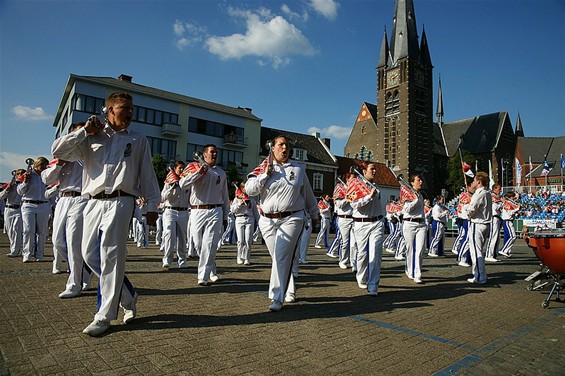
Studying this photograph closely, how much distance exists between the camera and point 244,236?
10.9 metres

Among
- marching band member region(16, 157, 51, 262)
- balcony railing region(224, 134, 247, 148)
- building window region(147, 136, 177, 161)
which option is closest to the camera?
marching band member region(16, 157, 51, 262)

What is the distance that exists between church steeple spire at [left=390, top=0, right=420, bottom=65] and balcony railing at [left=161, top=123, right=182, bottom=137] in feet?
154

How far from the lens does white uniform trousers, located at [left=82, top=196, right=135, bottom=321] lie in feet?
13.6

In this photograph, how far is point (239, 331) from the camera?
14.1 ft

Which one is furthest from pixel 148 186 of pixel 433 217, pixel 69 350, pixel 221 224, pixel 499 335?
pixel 433 217

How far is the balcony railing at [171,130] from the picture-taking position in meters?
37.9

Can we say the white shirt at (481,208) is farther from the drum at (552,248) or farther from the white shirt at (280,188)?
the white shirt at (280,188)

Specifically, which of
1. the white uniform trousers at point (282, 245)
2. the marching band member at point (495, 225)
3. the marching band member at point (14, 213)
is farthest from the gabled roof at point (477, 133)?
the white uniform trousers at point (282, 245)

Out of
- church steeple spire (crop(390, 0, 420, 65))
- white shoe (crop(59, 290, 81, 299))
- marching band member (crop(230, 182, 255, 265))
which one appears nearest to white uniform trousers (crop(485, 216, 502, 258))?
marching band member (crop(230, 182, 255, 265))

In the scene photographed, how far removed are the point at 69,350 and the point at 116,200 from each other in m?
1.55

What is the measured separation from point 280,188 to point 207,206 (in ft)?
7.91

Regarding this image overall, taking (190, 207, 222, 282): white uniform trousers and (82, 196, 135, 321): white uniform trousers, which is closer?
(82, 196, 135, 321): white uniform trousers

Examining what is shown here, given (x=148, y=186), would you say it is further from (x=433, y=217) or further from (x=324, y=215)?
(x=433, y=217)

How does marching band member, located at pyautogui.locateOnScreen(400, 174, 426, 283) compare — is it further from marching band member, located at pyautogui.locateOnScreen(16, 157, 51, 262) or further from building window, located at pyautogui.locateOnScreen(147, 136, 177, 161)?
building window, located at pyautogui.locateOnScreen(147, 136, 177, 161)
